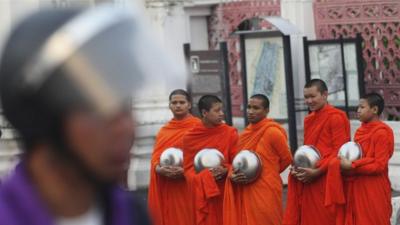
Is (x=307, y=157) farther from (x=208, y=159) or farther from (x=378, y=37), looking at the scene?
(x=378, y=37)

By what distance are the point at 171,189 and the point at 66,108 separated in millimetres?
8374

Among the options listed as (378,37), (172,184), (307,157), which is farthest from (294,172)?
(378,37)

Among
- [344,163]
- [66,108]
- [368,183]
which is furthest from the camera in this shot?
[368,183]

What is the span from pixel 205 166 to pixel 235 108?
4.74 metres

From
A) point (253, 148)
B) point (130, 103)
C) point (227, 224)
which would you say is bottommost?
point (227, 224)

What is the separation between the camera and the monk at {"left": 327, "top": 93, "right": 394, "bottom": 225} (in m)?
9.03

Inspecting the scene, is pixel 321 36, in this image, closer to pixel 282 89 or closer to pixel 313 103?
pixel 282 89

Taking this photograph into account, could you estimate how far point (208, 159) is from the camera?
9.40 meters

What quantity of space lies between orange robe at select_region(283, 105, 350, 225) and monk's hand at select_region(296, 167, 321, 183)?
8 cm

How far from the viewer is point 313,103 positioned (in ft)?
30.7

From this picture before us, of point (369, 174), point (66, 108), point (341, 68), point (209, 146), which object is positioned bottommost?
point (369, 174)

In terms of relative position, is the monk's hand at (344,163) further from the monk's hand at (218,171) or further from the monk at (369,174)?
the monk's hand at (218,171)

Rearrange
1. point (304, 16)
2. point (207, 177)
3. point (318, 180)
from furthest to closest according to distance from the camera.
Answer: point (304, 16) → point (207, 177) → point (318, 180)

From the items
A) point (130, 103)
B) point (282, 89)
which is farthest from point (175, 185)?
point (130, 103)
